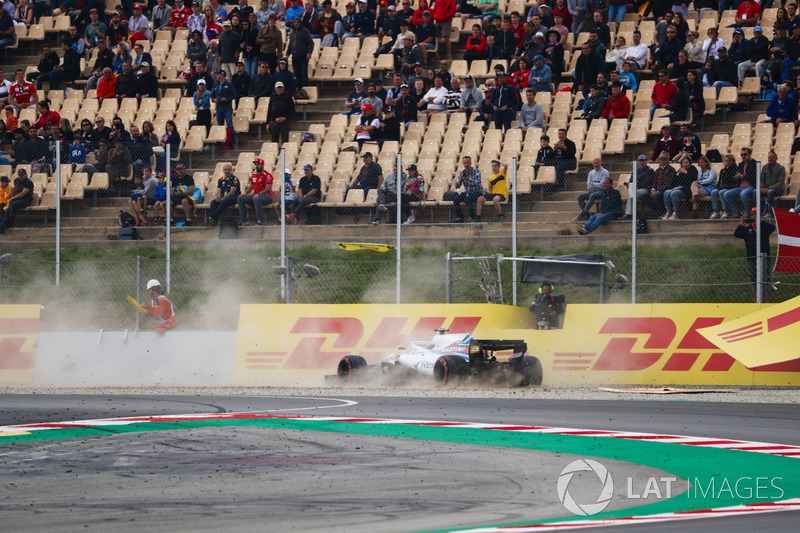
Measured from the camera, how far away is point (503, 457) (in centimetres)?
907

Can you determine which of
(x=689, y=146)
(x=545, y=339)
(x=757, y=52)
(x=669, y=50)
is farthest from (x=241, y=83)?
(x=545, y=339)

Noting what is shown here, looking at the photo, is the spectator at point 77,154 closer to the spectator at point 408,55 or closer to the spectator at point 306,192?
the spectator at point 306,192

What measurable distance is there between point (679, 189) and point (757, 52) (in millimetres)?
5253

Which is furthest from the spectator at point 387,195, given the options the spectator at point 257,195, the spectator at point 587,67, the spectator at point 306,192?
the spectator at point 587,67

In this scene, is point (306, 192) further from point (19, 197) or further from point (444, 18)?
point (444, 18)

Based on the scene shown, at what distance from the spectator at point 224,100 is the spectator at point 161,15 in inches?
223

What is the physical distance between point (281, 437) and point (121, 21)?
20524 millimetres

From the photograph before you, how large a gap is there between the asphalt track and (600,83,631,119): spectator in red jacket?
9513mm

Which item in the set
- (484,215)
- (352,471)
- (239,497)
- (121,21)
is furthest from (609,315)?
(121,21)

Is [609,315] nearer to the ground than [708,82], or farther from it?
nearer to the ground

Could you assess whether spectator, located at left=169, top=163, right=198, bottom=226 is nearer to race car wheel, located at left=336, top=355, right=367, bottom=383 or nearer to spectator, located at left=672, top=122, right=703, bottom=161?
race car wheel, located at left=336, top=355, right=367, bottom=383

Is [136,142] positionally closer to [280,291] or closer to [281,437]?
[280,291]

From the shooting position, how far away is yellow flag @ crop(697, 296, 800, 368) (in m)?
14.5

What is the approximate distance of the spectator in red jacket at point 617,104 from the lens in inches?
832
